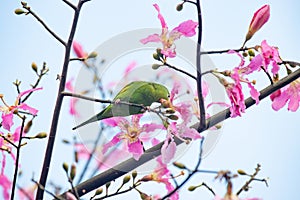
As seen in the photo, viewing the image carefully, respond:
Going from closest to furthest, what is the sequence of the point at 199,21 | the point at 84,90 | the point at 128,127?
the point at 199,21, the point at 128,127, the point at 84,90

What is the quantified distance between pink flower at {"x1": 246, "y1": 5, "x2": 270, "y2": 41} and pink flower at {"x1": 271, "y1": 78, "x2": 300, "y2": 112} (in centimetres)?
17

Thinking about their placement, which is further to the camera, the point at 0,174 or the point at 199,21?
the point at 0,174

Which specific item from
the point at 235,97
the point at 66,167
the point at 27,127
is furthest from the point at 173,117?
the point at 27,127

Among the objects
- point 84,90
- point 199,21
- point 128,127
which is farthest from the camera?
point 84,90

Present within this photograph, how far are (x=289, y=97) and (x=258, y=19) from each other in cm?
21

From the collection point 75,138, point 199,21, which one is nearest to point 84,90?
point 75,138

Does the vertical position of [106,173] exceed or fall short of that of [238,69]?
it falls short

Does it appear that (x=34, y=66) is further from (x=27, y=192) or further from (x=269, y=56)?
(x=269, y=56)

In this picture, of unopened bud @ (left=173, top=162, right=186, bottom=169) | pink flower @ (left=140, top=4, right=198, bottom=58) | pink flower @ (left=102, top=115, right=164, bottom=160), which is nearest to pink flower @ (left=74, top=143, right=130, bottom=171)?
pink flower @ (left=102, top=115, right=164, bottom=160)

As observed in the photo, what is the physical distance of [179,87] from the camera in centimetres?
113

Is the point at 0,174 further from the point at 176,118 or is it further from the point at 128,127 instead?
the point at 176,118

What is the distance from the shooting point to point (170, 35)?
119 cm

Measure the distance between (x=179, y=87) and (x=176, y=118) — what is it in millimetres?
84

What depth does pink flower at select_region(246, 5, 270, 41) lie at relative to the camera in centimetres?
117
